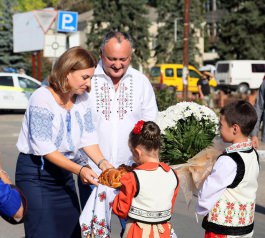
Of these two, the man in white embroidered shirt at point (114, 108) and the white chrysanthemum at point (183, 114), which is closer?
the man in white embroidered shirt at point (114, 108)

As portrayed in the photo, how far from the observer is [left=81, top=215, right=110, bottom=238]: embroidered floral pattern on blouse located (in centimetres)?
368

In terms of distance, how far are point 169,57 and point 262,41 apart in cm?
847

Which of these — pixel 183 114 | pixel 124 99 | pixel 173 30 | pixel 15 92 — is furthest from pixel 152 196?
pixel 173 30

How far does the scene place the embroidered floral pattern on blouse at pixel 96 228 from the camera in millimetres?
3682

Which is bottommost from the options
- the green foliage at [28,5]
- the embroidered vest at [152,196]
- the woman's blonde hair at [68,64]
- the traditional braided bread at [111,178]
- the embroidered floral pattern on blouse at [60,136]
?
the embroidered vest at [152,196]

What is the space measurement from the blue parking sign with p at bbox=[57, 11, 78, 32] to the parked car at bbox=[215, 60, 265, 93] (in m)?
21.5

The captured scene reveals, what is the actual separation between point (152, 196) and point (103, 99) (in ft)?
3.49

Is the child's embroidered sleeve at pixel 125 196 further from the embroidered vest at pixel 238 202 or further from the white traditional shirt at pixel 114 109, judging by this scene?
the white traditional shirt at pixel 114 109

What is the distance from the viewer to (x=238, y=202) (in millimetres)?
3887

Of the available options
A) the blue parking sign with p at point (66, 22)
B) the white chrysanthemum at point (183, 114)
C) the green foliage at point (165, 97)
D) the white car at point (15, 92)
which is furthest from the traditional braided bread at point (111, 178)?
the white car at point (15, 92)

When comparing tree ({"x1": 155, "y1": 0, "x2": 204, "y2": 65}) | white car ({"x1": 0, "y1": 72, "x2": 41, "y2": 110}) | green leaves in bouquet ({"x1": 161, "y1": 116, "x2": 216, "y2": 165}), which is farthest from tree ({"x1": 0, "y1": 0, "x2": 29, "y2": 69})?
green leaves in bouquet ({"x1": 161, "y1": 116, "x2": 216, "y2": 165})

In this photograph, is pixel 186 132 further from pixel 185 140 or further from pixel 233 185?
pixel 233 185

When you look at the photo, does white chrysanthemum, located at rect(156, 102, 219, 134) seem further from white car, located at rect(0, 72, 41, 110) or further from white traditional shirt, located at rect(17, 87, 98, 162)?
white car, located at rect(0, 72, 41, 110)

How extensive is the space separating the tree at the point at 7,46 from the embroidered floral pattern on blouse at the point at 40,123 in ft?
143
